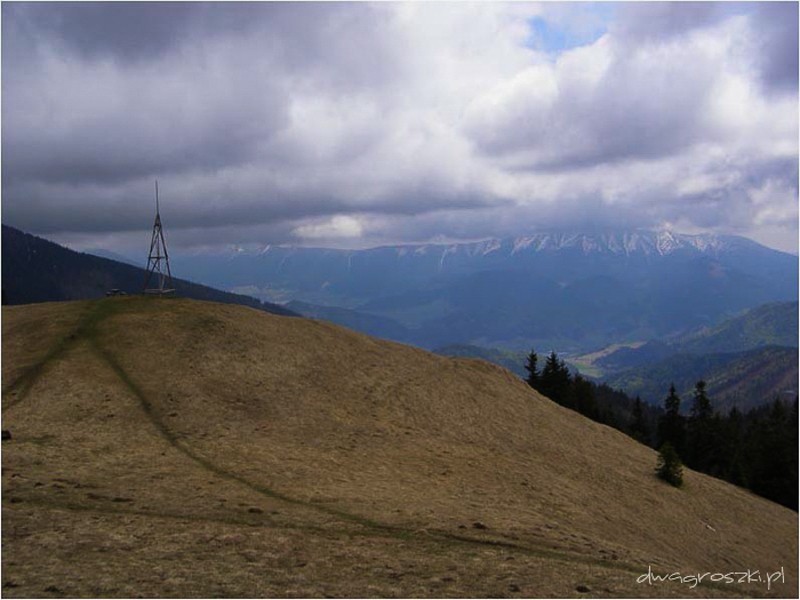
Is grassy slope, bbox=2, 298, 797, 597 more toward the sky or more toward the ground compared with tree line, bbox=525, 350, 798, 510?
more toward the sky

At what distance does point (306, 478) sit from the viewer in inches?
1252

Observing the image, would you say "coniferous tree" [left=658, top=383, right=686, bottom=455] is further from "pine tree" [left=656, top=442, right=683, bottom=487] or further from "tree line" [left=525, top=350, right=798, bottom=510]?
"pine tree" [left=656, top=442, right=683, bottom=487]

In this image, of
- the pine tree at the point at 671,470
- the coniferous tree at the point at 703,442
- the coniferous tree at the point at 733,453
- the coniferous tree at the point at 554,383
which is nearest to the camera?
the pine tree at the point at 671,470

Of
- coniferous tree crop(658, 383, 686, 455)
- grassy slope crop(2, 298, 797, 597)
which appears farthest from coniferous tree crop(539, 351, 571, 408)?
grassy slope crop(2, 298, 797, 597)

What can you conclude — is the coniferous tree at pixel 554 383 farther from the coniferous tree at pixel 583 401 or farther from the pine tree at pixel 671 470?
the pine tree at pixel 671 470

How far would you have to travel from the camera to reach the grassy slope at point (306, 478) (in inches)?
773

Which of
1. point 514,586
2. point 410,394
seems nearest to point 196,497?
point 514,586

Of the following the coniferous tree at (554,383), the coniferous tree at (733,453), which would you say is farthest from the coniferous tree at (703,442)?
the coniferous tree at (554,383)

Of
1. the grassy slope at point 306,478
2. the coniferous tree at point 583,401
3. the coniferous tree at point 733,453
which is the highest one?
the grassy slope at point 306,478

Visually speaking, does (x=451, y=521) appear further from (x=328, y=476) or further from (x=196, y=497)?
(x=196, y=497)

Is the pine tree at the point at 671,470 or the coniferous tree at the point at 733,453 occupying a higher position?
the pine tree at the point at 671,470

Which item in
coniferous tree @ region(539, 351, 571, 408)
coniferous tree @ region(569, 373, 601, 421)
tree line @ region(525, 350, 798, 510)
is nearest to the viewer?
tree line @ region(525, 350, 798, 510)

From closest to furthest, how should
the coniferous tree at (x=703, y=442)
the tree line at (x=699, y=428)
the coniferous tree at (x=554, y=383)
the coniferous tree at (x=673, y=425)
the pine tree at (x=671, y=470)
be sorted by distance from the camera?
the pine tree at (x=671, y=470)
the tree line at (x=699, y=428)
the coniferous tree at (x=703, y=442)
the coniferous tree at (x=554, y=383)
the coniferous tree at (x=673, y=425)

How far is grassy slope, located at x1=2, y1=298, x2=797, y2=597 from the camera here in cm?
1962
